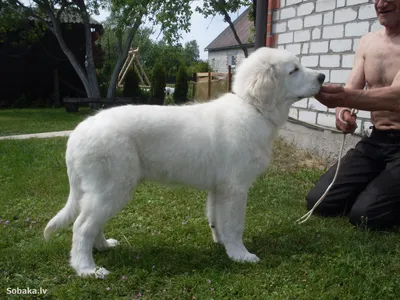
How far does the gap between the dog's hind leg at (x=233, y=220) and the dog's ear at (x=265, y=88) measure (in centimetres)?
75

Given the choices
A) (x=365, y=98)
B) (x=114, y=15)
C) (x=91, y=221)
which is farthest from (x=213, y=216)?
(x=114, y=15)

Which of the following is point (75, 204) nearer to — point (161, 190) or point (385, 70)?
point (161, 190)

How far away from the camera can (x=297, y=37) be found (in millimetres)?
7324

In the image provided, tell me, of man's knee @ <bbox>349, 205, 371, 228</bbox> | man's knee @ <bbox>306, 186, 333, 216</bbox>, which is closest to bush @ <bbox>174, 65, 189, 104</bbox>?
man's knee @ <bbox>306, 186, 333, 216</bbox>

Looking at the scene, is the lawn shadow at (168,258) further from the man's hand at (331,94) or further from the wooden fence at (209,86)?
the wooden fence at (209,86)

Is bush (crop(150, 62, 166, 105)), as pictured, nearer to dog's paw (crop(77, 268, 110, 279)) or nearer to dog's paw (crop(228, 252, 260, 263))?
dog's paw (crop(228, 252, 260, 263))

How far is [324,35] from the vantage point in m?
6.70

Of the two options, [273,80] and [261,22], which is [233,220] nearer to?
[273,80]

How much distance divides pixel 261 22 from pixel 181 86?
12094 mm

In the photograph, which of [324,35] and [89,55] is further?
[89,55]

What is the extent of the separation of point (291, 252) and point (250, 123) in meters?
1.21

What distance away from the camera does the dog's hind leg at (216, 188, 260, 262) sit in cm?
326

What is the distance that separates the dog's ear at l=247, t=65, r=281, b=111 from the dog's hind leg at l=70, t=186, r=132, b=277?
129cm

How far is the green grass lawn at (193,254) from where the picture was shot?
9.32 ft
